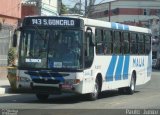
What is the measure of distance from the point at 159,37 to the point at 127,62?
240 ft

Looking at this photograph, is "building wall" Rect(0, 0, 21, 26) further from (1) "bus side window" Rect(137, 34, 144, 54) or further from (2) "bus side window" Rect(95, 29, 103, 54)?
(2) "bus side window" Rect(95, 29, 103, 54)

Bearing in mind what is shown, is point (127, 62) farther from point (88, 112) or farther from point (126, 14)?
point (126, 14)

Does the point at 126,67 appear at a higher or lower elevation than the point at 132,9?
lower

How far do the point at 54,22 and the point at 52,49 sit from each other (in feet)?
3.28

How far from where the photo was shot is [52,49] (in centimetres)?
2012

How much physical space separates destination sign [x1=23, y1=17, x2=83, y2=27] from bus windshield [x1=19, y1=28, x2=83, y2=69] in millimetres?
215

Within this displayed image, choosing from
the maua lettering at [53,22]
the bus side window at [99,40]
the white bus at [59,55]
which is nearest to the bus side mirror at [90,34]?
the white bus at [59,55]

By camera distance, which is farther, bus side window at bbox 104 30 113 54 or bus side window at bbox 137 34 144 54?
bus side window at bbox 137 34 144 54

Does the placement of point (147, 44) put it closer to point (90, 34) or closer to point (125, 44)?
point (125, 44)

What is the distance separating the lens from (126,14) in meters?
134

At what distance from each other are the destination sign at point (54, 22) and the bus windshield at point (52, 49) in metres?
0.21

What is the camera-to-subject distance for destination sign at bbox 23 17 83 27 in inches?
797

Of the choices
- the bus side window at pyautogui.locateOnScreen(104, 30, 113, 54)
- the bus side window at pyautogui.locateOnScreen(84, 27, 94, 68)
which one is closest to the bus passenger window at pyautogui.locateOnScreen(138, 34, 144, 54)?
the bus side window at pyautogui.locateOnScreen(104, 30, 113, 54)

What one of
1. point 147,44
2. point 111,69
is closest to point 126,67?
point 111,69
